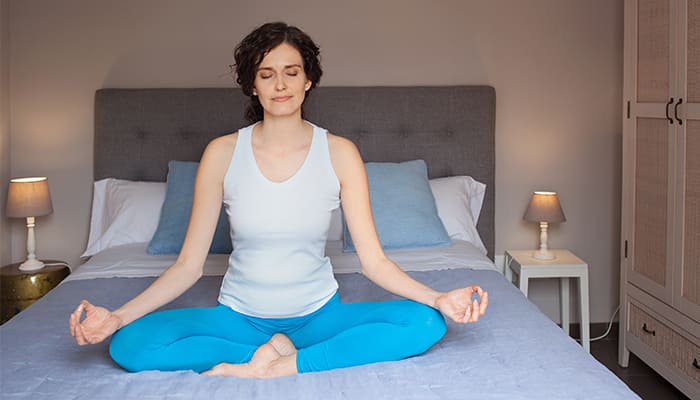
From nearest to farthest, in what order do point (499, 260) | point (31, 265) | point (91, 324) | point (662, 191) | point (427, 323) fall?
point (91, 324)
point (427, 323)
point (662, 191)
point (31, 265)
point (499, 260)

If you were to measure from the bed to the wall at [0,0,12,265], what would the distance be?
0.42 m

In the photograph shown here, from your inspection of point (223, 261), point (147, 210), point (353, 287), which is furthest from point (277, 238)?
point (147, 210)

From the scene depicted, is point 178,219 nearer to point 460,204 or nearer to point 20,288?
point 20,288

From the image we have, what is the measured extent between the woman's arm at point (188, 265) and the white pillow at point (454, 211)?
1.43m

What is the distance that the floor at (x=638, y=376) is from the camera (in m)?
3.24

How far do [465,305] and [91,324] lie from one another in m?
0.85

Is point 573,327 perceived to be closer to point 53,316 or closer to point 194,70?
point 194,70

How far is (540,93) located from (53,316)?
2.51m

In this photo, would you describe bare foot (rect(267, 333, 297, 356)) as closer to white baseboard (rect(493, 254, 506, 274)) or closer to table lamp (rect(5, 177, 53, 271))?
table lamp (rect(5, 177, 53, 271))

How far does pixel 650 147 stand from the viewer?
10.9ft

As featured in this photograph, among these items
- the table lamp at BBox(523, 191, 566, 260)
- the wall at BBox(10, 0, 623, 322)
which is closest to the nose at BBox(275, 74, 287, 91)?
the wall at BBox(10, 0, 623, 322)

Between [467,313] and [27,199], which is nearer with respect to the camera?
[467,313]

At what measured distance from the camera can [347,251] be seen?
11.3ft

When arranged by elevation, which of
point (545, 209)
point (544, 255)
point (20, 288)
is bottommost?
point (20, 288)
